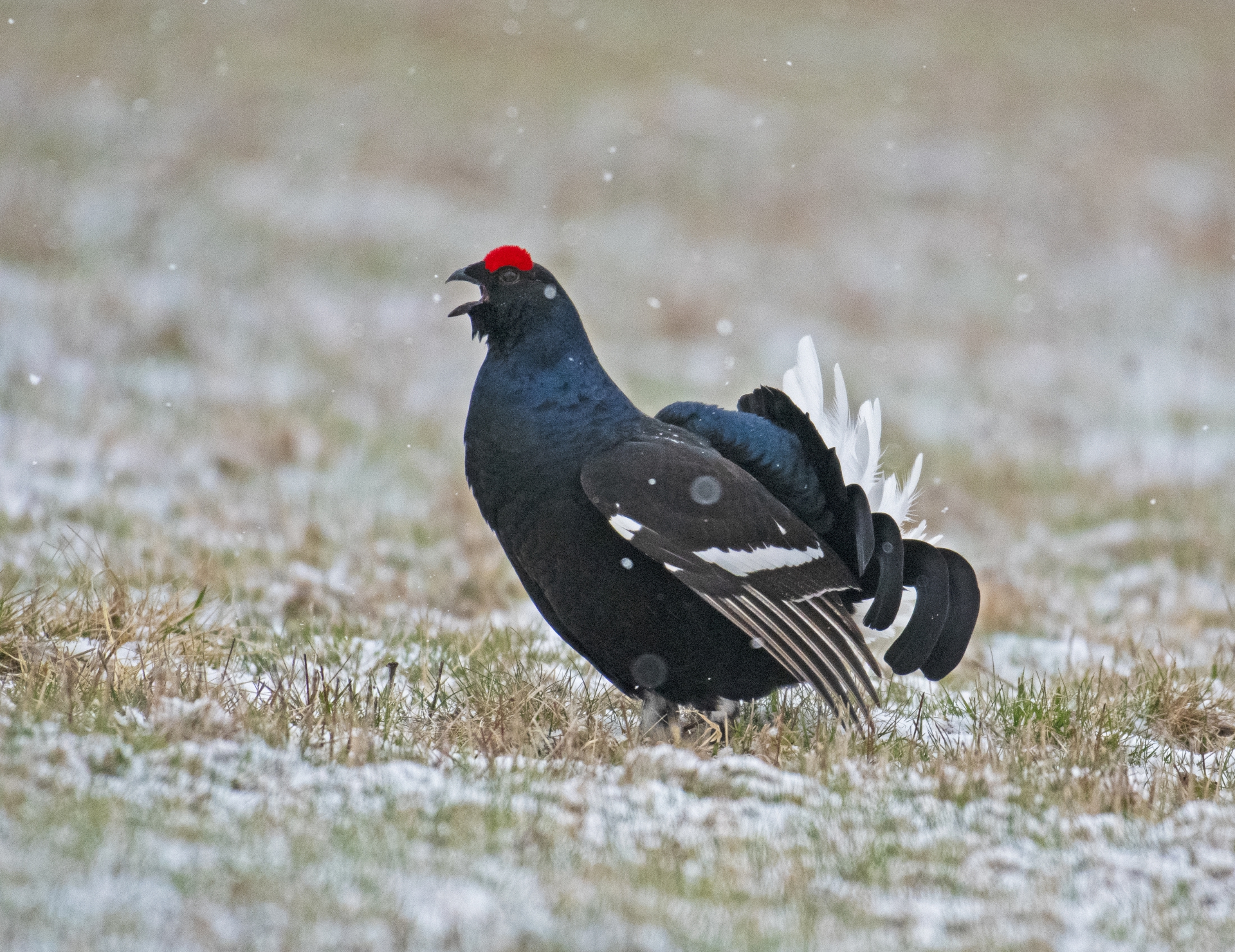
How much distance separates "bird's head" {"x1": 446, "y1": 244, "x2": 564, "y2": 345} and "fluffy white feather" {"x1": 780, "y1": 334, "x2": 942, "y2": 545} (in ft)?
3.19

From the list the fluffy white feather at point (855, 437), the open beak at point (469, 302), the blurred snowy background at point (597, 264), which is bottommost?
the fluffy white feather at point (855, 437)

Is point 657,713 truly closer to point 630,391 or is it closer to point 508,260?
point 508,260

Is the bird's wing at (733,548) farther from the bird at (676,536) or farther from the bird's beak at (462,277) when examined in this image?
the bird's beak at (462,277)

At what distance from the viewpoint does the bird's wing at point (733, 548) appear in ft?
12.6

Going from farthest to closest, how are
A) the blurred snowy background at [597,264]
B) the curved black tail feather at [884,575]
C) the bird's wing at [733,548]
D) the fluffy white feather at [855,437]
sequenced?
the blurred snowy background at [597,264] < the fluffy white feather at [855,437] < the curved black tail feather at [884,575] < the bird's wing at [733,548]

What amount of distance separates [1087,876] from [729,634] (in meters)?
1.32

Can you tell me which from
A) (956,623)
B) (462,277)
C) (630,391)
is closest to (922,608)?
(956,623)

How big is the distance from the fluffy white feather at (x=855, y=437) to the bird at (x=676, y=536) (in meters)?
0.05

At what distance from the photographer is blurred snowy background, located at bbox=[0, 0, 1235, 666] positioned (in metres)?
7.71

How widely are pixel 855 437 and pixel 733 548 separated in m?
0.87

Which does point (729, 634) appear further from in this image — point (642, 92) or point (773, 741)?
point (642, 92)

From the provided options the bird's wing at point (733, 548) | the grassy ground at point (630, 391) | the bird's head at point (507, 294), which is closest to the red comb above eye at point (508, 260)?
the bird's head at point (507, 294)

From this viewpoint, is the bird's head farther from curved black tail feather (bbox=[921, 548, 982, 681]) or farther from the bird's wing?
curved black tail feather (bbox=[921, 548, 982, 681])

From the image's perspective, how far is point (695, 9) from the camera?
26.1 m
